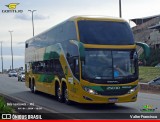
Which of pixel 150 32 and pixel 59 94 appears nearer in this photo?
pixel 59 94

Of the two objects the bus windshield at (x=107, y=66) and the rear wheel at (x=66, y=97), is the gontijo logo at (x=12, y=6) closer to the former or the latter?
the bus windshield at (x=107, y=66)

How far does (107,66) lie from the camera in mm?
13789

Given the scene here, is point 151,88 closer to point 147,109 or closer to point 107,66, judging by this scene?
point 147,109

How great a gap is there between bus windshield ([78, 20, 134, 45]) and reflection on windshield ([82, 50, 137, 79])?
1.30 ft

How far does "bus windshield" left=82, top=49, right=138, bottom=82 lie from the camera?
45.1 feet

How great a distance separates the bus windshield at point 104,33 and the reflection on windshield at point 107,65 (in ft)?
1.30

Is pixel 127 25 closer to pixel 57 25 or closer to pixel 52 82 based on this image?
pixel 57 25

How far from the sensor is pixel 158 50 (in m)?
54.7

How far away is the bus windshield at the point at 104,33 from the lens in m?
14.1

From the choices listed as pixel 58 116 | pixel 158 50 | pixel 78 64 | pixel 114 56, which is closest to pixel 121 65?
pixel 114 56

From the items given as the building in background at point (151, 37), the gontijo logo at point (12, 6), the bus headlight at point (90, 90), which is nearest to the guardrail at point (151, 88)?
the bus headlight at point (90, 90)

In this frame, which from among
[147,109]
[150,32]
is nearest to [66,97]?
[147,109]

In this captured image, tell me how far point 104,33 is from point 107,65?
116 centimetres

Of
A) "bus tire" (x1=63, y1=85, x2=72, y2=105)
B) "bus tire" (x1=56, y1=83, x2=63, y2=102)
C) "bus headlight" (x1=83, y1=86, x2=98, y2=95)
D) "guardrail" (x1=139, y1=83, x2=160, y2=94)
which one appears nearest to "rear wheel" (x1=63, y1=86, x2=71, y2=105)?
"bus tire" (x1=63, y1=85, x2=72, y2=105)
